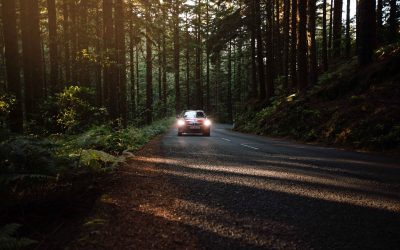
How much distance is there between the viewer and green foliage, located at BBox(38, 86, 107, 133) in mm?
14469

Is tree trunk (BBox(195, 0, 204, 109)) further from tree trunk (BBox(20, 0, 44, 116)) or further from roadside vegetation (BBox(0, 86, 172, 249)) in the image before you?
roadside vegetation (BBox(0, 86, 172, 249))

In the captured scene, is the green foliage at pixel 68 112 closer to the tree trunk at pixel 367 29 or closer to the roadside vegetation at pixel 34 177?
the roadside vegetation at pixel 34 177

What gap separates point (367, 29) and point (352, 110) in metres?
4.59

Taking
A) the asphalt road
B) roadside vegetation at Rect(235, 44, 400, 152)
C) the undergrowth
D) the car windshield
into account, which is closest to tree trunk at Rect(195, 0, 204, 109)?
the car windshield

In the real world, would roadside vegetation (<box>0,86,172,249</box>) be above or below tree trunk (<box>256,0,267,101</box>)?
below

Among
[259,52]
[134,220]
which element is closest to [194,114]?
[259,52]

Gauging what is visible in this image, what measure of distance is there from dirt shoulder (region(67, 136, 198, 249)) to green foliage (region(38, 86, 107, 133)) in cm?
746

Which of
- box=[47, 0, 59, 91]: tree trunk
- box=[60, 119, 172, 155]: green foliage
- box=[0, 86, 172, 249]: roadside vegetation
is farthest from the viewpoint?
box=[47, 0, 59, 91]: tree trunk

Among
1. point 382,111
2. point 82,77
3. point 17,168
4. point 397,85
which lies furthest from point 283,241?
point 82,77

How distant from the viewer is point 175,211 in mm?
5586

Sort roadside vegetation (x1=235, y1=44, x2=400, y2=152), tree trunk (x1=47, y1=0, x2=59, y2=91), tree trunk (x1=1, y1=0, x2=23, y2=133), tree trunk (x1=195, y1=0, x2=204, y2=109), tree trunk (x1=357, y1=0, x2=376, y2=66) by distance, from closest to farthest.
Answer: tree trunk (x1=1, y1=0, x2=23, y2=133), roadside vegetation (x1=235, y1=44, x2=400, y2=152), tree trunk (x1=357, y1=0, x2=376, y2=66), tree trunk (x1=47, y1=0, x2=59, y2=91), tree trunk (x1=195, y1=0, x2=204, y2=109)

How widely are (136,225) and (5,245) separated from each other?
177 cm

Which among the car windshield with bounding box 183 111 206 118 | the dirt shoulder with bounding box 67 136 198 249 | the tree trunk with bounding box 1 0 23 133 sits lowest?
the dirt shoulder with bounding box 67 136 198 249

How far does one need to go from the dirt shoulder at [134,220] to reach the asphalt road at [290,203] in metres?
0.23
